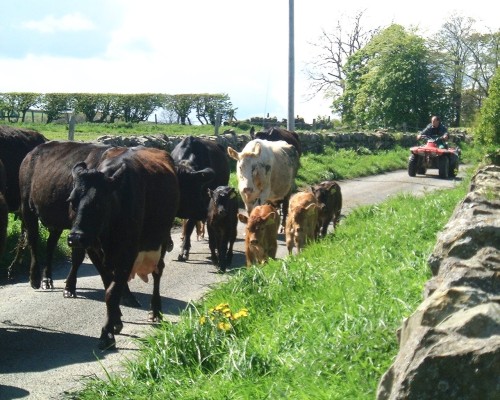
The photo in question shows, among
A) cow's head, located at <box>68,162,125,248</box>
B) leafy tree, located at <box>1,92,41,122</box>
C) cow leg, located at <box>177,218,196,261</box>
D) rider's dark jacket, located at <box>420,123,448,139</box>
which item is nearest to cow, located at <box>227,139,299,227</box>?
cow leg, located at <box>177,218,196,261</box>

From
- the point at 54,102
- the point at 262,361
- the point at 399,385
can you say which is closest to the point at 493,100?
the point at 262,361

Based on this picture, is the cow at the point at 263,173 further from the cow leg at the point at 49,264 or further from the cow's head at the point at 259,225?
the cow leg at the point at 49,264

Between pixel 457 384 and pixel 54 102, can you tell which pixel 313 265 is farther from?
pixel 54 102

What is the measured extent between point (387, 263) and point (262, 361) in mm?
3058

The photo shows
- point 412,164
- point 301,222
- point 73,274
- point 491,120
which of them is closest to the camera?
point 73,274

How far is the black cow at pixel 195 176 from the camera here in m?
12.4

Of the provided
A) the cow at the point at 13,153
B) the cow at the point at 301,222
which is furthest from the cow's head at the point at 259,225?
the cow at the point at 13,153

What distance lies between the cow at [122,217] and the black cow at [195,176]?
7.77 ft

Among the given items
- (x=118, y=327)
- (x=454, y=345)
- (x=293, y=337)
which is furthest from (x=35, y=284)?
(x=454, y=345)

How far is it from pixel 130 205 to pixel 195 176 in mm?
3618

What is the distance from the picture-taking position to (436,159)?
28.2 meters

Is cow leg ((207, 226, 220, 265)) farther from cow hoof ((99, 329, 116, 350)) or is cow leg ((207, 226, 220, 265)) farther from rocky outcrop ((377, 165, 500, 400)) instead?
rocky outcrop ((377, 165, 500, 400))

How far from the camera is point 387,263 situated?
891cm

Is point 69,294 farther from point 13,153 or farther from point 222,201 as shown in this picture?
point 13,153
